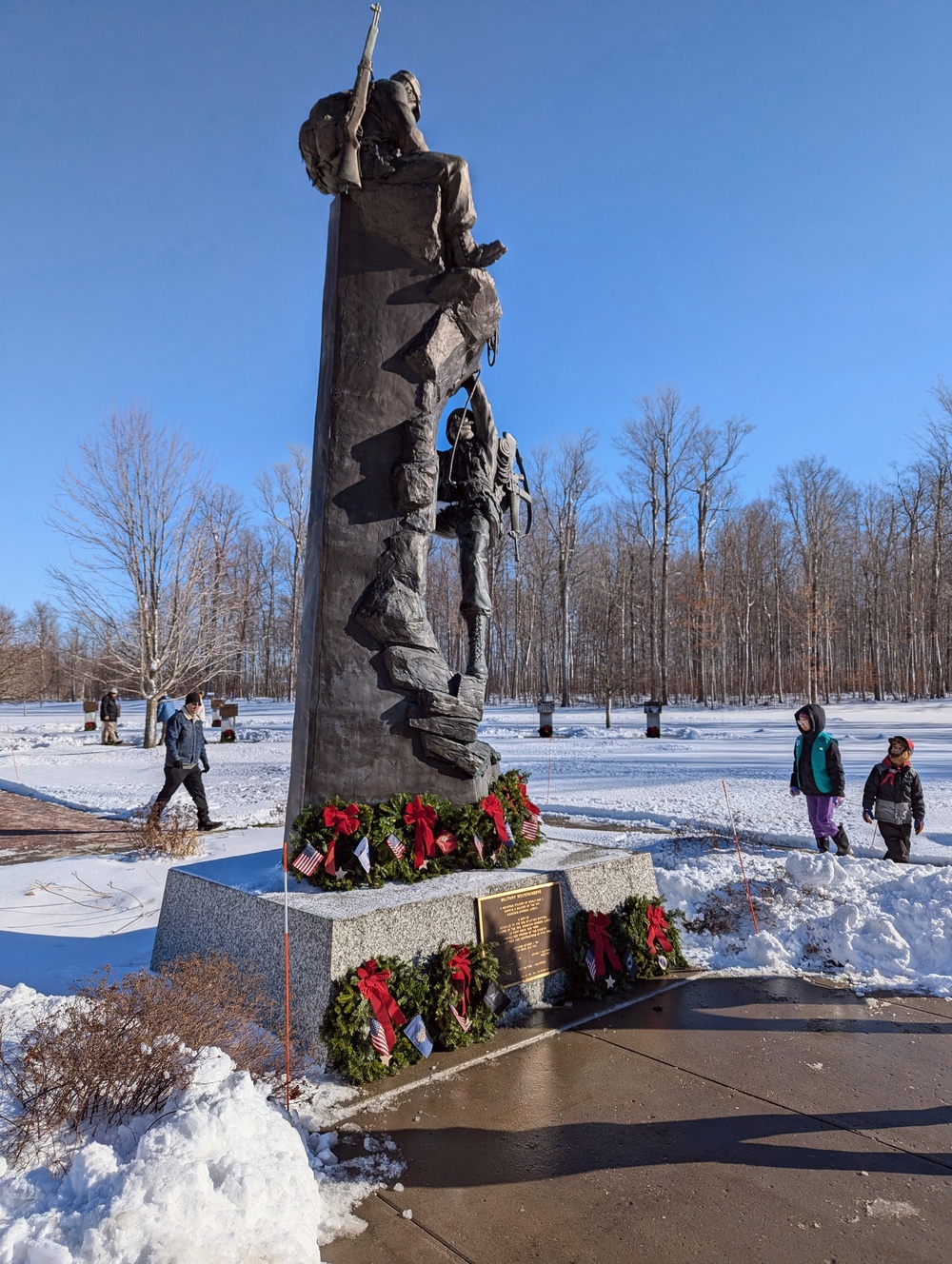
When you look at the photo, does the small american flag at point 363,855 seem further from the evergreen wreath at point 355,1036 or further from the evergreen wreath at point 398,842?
the evergreen wreath at point 355,1036

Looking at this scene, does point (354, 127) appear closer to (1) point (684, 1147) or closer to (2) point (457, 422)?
(2) point (457, 422)

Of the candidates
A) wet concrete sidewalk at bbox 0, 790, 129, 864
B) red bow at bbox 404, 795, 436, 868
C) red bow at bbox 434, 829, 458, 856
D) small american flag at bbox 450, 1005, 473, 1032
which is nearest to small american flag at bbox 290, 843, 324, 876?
red bow at bbox 404, 795, 436, 868

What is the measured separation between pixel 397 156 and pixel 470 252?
0.82m

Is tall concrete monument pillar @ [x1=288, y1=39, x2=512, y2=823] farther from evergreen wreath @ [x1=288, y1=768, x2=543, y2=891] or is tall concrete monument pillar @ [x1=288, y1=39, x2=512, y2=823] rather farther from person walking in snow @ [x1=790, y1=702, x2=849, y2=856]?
person walking in snow @ [x1=790, y1=702, x2=849, y2=856]

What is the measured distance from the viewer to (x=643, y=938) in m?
4.91

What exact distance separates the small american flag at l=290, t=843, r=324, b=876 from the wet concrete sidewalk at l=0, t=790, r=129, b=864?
5144mm

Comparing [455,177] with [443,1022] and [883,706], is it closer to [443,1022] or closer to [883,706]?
[443,1022]

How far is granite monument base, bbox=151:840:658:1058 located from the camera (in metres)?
3.66

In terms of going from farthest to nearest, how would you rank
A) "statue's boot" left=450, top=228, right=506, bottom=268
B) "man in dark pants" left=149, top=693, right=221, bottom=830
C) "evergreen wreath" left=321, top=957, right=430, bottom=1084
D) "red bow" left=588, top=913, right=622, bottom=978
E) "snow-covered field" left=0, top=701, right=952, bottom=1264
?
"man in dark pants" left=149, top=693, right=221, bottom=830
"statue's boot" left=450, top=228, right=506, bottom=268
"red bow" left=588, top=913, right=622, bottom=978
"evergreen wreath" left=321, top=957, right=430, bottom=1084
"snow-covered field" left=0, top=701, right=952, bottom=1264

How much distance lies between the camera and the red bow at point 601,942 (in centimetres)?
466

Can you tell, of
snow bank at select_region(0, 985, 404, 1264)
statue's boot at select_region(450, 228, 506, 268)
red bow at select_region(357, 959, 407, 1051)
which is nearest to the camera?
snow bank at select_region(0, 985, 404, 1264)

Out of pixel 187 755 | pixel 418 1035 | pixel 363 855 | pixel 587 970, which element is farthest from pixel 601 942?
pixel 187 755

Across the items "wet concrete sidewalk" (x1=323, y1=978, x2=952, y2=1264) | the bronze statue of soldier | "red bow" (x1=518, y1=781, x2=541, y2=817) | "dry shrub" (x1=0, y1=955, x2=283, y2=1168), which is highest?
the bronze statue of soldier

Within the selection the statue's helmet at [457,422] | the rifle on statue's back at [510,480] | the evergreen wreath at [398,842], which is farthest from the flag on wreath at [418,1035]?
the statue's helmet at [457,422]
